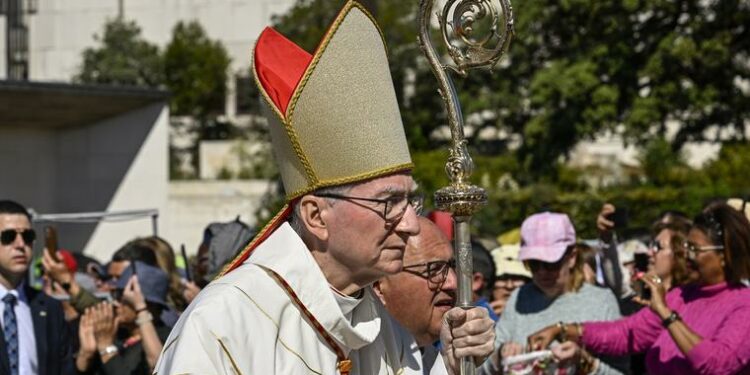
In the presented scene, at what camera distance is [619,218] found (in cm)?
798

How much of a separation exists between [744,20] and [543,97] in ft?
13.0

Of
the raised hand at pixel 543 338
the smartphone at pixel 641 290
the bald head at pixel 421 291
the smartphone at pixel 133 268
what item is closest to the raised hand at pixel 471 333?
the bald head at pixel 421 291

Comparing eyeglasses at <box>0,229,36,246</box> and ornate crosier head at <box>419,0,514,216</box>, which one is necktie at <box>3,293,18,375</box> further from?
ornate crosier head at <box>419,0,514,216</box>

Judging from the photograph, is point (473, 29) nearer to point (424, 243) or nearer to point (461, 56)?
point (461, 56)

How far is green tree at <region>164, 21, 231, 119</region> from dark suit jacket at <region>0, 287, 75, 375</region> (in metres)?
38.2

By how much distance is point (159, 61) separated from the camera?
4612 cm

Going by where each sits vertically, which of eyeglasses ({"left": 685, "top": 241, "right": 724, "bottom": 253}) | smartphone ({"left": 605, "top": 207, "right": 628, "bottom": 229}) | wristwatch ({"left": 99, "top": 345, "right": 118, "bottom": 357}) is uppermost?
eyeglasses ({"left": 685, "top": 241, "right": 724, "bottom": 253})

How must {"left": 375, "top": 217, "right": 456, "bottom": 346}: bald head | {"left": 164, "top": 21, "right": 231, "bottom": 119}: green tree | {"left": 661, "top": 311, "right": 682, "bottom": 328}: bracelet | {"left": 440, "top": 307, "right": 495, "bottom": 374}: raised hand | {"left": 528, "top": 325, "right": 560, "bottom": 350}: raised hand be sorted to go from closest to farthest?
{"left": 440, "top": 307, "right": 495, "bottom": 374}: raised hand
{"left": 375, "top": 217, "right": 456, "bottom": 346}: bald head
{"left": 661, "top": 311, "right": 682, "bottom": 328}: bracelet
{"left": 528, "top": 325, "right": 560, "bottom": 350}: raised hand
{"left": 164, "top": 21, "right": 231, "bottom": 119}: green tree

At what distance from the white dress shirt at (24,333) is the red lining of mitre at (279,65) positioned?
3.59m

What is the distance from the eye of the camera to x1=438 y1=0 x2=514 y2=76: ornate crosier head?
3.89 metres

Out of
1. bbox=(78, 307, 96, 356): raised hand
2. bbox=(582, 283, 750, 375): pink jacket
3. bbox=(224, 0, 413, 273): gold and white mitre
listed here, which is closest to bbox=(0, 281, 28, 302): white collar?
bbox=(78, 307, 96, 356): raised hand

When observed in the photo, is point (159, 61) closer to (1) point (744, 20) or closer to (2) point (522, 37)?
(2) point (522, 37)

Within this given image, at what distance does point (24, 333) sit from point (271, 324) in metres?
3.78

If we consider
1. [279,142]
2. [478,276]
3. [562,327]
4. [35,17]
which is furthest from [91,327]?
[35,17]
